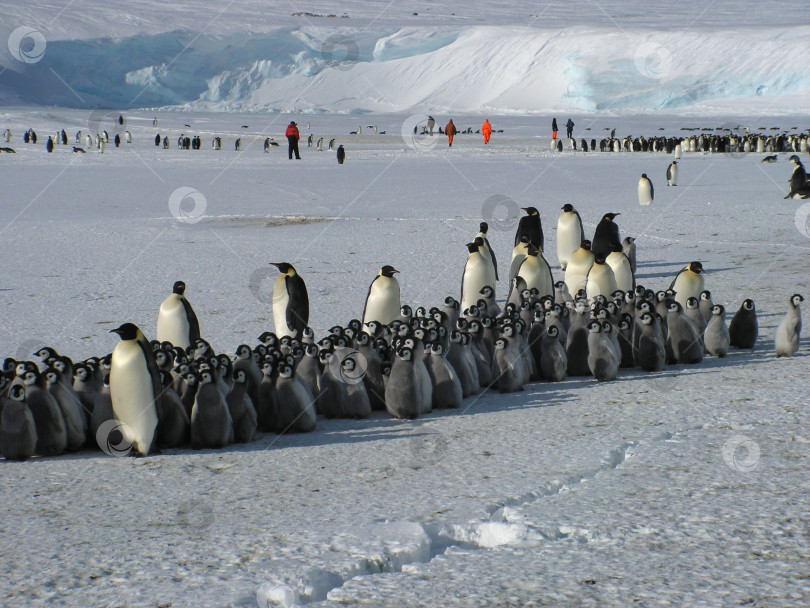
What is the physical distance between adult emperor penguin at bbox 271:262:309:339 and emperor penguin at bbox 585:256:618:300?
203 cm

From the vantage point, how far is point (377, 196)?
50.7ft

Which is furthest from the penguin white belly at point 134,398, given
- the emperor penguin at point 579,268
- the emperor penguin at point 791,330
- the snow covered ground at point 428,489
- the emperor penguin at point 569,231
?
the emperor penguin at point 569,231

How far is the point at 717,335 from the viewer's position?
5.66 metres

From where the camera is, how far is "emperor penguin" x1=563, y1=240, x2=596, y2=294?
23.8 ft

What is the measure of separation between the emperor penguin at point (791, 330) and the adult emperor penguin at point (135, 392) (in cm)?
352

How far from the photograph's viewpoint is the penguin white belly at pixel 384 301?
6215 mm

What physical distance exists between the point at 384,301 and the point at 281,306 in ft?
2.18

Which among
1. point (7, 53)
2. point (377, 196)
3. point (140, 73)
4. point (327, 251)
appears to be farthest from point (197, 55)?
point (327, 251)

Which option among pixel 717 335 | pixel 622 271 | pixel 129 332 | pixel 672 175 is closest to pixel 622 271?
pixel 622 271

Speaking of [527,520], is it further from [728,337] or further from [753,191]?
[753,191]

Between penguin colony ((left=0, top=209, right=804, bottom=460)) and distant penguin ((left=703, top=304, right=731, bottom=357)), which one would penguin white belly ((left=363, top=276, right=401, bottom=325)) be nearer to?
penguin colony ((left=0, top=209, right=804, bottom=460))

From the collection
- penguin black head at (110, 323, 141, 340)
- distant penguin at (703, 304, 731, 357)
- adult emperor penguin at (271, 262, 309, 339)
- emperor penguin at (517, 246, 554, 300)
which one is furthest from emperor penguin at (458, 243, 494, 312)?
Answer: penguin black head at (110, 323, 141, 340)

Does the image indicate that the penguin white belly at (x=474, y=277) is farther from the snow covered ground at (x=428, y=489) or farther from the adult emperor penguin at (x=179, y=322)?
the adult emperor penguin at (x=179, y=322)

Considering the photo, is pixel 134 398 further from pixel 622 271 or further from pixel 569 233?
pixel 569 233
